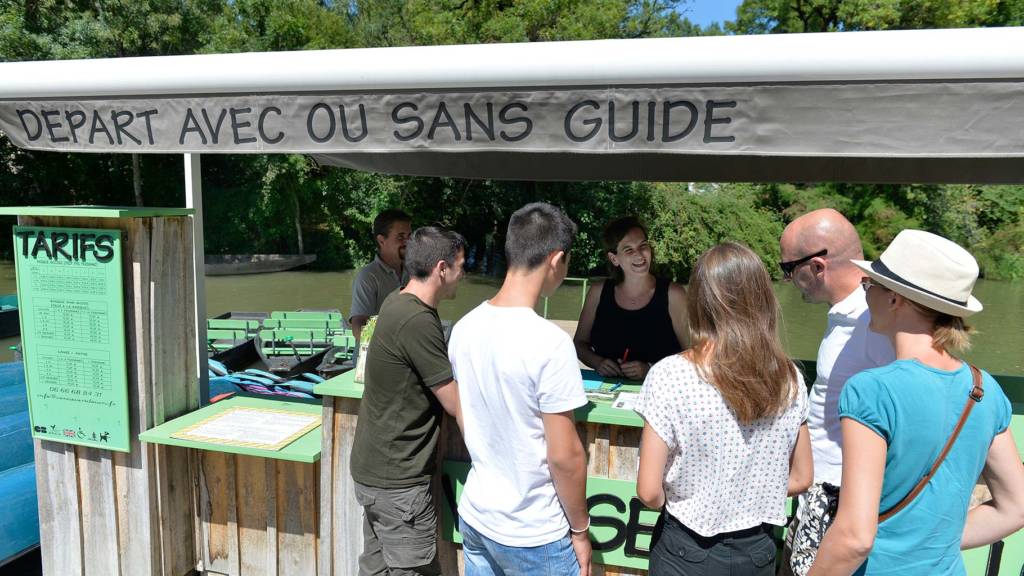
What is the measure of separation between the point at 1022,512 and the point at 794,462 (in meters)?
0.56

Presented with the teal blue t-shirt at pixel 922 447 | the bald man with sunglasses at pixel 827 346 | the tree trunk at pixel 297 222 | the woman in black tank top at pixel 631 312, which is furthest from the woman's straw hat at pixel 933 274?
the tree trunk at pixel 297 222

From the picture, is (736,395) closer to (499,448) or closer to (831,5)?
(499,448)

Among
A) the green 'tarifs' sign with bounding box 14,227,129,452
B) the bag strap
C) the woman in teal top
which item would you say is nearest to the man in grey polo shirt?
the green 'tarifs' sign with bounding box 14,227,129,452

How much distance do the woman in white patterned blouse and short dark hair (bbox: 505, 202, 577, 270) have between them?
0.43m

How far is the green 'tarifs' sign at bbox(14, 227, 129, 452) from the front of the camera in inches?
117

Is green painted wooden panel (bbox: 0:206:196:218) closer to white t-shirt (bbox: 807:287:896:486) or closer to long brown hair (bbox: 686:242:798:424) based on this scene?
long brown hair (bbox: 686:242:798:424)

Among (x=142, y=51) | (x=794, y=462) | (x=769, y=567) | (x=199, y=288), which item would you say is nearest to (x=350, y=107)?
(x=199, y=288)

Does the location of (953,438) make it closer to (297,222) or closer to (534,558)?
(534,558)

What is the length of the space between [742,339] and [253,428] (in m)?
2.34

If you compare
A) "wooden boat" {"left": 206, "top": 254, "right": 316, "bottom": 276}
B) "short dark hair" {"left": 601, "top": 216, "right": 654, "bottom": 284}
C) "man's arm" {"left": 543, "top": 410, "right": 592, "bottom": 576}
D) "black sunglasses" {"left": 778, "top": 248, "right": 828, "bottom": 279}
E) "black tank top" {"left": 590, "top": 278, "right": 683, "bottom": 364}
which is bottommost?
"wooden boat" {"left": 206, "top": 254, "right": 316, "bottom": 276}

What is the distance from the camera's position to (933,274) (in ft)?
5.21

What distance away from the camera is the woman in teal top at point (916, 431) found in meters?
1.52

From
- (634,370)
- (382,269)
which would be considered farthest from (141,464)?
(634,370)

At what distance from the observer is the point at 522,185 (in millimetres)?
23422
